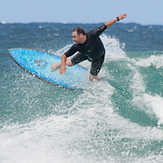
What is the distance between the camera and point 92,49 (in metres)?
5.79

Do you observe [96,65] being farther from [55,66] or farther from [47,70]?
[47,70]

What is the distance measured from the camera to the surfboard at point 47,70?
6875mm

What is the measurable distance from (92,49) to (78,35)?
0.63 meters

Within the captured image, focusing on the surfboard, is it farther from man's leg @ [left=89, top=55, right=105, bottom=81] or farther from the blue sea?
man's leg @ [left=89, top=55, right=105, bottom=81]

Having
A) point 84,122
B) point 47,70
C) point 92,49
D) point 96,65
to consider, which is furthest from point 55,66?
point 84,122

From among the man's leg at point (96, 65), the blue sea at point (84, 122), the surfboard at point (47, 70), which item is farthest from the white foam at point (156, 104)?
the surfboard at point (47, 70)

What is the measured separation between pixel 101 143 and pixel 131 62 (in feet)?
22.5

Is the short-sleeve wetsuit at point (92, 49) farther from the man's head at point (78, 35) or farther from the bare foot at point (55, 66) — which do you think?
the bare foot at point (55, 66)

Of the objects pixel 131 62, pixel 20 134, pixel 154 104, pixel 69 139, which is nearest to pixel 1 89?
pixel 20 134

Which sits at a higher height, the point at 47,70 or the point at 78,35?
the point at 78,35

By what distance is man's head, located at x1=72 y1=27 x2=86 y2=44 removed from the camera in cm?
525

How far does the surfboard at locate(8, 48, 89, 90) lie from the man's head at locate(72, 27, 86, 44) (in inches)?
67.4

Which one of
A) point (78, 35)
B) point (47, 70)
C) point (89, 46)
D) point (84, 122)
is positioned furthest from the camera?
point (47, 70)

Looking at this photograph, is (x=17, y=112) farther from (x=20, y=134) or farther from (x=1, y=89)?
(x=1, y=89)
